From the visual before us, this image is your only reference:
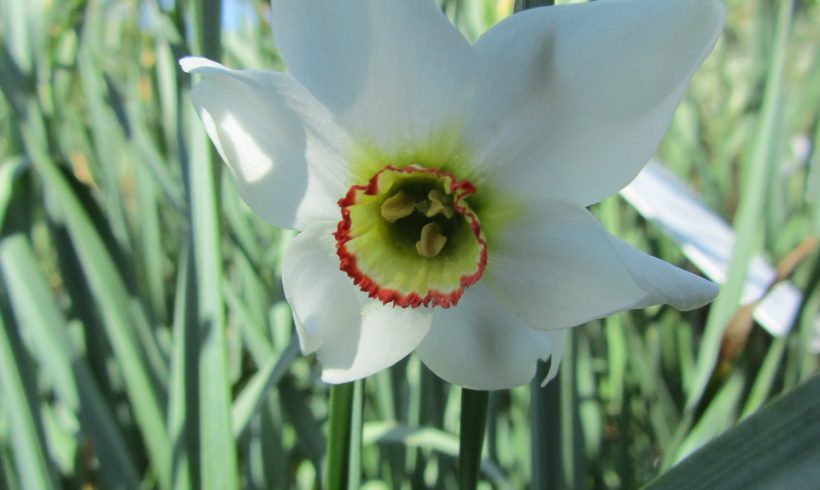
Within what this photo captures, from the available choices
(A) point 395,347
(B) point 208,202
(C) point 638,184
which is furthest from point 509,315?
(C) point 638,184

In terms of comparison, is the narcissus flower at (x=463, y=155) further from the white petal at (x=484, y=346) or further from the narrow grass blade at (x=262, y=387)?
the narrow grass blade at (x=262, y=387)

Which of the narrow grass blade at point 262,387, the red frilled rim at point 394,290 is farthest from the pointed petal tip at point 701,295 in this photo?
the narrow grass blade at point 262,387

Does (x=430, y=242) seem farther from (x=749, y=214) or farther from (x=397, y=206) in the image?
(x=749, y=214)

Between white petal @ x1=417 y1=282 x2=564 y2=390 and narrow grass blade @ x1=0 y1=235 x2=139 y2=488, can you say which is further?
narrow grass blade @ x1=0 y1=235 x2=139 y2=488

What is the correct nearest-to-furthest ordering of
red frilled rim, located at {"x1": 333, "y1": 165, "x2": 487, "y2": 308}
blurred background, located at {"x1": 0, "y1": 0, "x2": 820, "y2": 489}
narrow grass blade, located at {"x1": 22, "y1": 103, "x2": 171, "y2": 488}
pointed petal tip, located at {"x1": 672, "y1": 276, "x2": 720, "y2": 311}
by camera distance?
pointed petal tip, located at {"x1": 672, "y1": 276, "x2": 720, "y2": 311} < red frilled rim, located at {"x1": 333, "y1": 165, "x2": 487, "y2": 308} < blurred background, located at {"x1": 0, "y1": 0, "x2": 820, "y2": 489} < narrow grass blade, located at {"x1": 22, "y1": 103, "x2": 171, "y2": 488}

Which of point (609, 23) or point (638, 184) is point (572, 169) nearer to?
point (609, 23)

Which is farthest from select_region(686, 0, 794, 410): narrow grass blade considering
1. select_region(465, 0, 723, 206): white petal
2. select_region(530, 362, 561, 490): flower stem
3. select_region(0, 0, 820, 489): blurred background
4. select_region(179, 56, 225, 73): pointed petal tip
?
select_region(179, 56, 225, 73): pointed petal tip

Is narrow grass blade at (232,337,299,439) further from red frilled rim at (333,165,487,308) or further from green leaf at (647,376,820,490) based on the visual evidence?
green leaf at (647,376,820,490)
